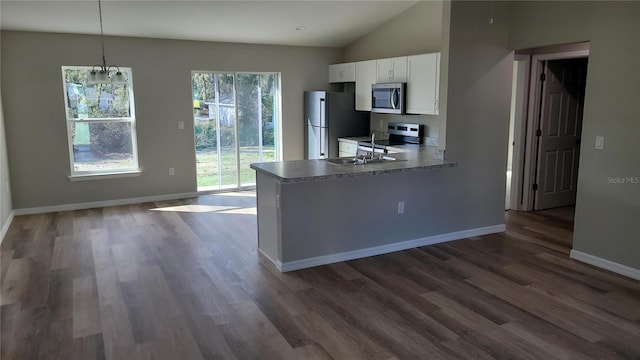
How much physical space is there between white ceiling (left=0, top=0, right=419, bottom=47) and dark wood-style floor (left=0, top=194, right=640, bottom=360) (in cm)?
245

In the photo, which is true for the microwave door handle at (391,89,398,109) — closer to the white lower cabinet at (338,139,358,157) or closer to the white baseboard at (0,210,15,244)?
the white lower cabinet at (338,139,358,157)

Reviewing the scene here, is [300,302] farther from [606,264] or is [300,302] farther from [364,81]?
[364,81]

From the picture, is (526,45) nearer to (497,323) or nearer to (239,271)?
(497,323)

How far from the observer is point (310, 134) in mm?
7457

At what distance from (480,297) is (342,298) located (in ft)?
3.40

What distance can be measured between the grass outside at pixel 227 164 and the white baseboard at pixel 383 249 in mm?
3508

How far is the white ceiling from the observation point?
16.6ft

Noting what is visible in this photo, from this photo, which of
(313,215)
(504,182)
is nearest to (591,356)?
(313,215)

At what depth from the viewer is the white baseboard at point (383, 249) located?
4.07 metres

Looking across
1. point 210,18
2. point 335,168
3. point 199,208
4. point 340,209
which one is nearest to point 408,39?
point 210,18

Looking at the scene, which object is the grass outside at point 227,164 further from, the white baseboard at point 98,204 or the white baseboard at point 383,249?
the white baseboard at point 383,249

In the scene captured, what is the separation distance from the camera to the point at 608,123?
154 inches

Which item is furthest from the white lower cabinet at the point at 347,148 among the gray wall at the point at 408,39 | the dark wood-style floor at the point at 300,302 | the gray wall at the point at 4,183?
the gray wall at the point at 4,183

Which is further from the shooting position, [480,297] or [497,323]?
[480,297]
